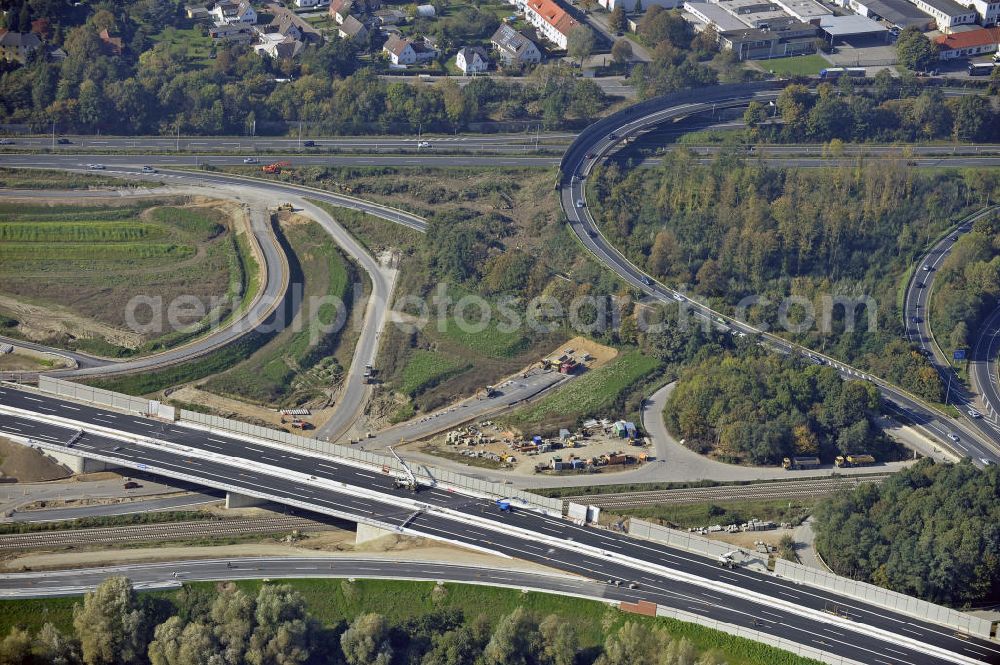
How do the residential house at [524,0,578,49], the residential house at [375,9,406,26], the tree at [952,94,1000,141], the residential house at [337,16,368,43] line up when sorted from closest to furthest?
the tree at [952,94,1000,141], the residential house at [337,16,368,43], the residential house at [524,0,578,49], the residential house at [375,9,406,26]

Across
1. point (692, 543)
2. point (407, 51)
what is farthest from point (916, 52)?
point (692, 543)

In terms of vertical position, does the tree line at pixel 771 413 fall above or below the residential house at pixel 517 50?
below

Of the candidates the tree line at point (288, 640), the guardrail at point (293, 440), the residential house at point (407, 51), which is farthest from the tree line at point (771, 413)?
the residential house at point (407, 51)

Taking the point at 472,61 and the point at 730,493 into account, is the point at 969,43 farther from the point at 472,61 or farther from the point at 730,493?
the point at 730,493

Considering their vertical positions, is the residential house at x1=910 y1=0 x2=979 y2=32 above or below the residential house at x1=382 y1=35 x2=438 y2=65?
above

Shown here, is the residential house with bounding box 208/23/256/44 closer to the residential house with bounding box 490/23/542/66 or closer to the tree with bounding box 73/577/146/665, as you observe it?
the residential house with bounding box 490/23/542/66

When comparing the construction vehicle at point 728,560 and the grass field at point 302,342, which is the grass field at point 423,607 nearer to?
the construction vehicle at point 728,560

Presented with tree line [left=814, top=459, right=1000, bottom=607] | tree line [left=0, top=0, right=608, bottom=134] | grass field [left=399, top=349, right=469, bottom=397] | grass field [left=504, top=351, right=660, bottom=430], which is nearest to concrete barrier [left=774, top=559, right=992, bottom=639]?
tree line [left=814, top=459, right=1000, bottom=607]
